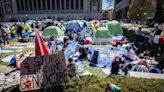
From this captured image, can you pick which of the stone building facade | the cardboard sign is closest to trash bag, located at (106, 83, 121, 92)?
the cardboard sign

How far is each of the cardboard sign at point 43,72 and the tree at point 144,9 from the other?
3935 cm

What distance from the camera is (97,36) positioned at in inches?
741

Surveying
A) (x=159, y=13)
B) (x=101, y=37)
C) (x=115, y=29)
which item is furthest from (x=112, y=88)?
(x=159, y=13)

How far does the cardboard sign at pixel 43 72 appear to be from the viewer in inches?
200

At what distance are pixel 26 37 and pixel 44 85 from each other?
1626cm

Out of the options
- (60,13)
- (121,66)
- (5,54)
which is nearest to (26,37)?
(5,54)

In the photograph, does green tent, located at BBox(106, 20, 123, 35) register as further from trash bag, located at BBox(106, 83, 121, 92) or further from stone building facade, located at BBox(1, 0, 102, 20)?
stone building facade, located at BBox(1, 0, 102, 20)

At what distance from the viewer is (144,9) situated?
4197cm

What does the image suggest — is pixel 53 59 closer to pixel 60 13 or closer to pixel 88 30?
pixel 88 30

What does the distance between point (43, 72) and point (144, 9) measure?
39843 mm

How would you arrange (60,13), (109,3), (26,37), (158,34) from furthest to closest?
1. (109,3)
2. (60,13)
3. (26,37)
4. (158,34)

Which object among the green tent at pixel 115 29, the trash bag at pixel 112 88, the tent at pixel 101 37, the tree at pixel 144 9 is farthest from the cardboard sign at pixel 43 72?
the tree at pixel 144 9

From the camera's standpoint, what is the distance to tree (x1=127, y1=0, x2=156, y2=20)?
1639 inches

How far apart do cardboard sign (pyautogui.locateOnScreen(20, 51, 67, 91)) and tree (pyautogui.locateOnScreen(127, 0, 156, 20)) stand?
39.3 meters
